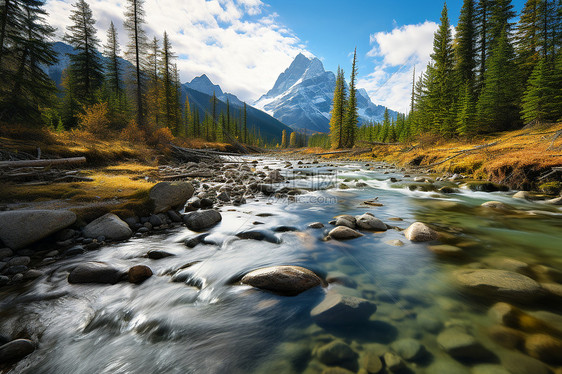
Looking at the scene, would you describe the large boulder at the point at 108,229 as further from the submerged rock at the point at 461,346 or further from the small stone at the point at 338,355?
the submerged rock at the point at 461,346

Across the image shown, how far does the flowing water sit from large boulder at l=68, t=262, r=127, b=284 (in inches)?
4.9

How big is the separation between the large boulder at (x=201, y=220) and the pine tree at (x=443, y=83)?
2697 centimetres

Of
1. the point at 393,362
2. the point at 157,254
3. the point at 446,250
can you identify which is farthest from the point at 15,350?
the point at 446,250

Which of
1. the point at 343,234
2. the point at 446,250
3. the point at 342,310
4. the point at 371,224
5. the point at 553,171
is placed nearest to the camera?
the point at 342,310

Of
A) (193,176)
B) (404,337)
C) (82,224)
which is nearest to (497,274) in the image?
(404,337)

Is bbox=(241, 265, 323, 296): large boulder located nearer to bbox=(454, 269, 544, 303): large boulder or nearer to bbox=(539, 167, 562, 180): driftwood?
bbox=(454, 269, 544, 303): large boulder

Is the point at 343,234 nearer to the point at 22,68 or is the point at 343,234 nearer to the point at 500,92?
the point at 22,68

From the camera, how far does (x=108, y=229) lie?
466 centimetres

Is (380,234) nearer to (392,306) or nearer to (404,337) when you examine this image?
(392,306)

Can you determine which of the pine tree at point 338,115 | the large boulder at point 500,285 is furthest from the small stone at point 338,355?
the pine tree at point 338,115

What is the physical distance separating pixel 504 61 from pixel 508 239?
26.8 meters

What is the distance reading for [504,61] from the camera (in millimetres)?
20672

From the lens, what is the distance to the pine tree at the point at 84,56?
24578 mm

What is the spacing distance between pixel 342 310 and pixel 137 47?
91.9 ft
